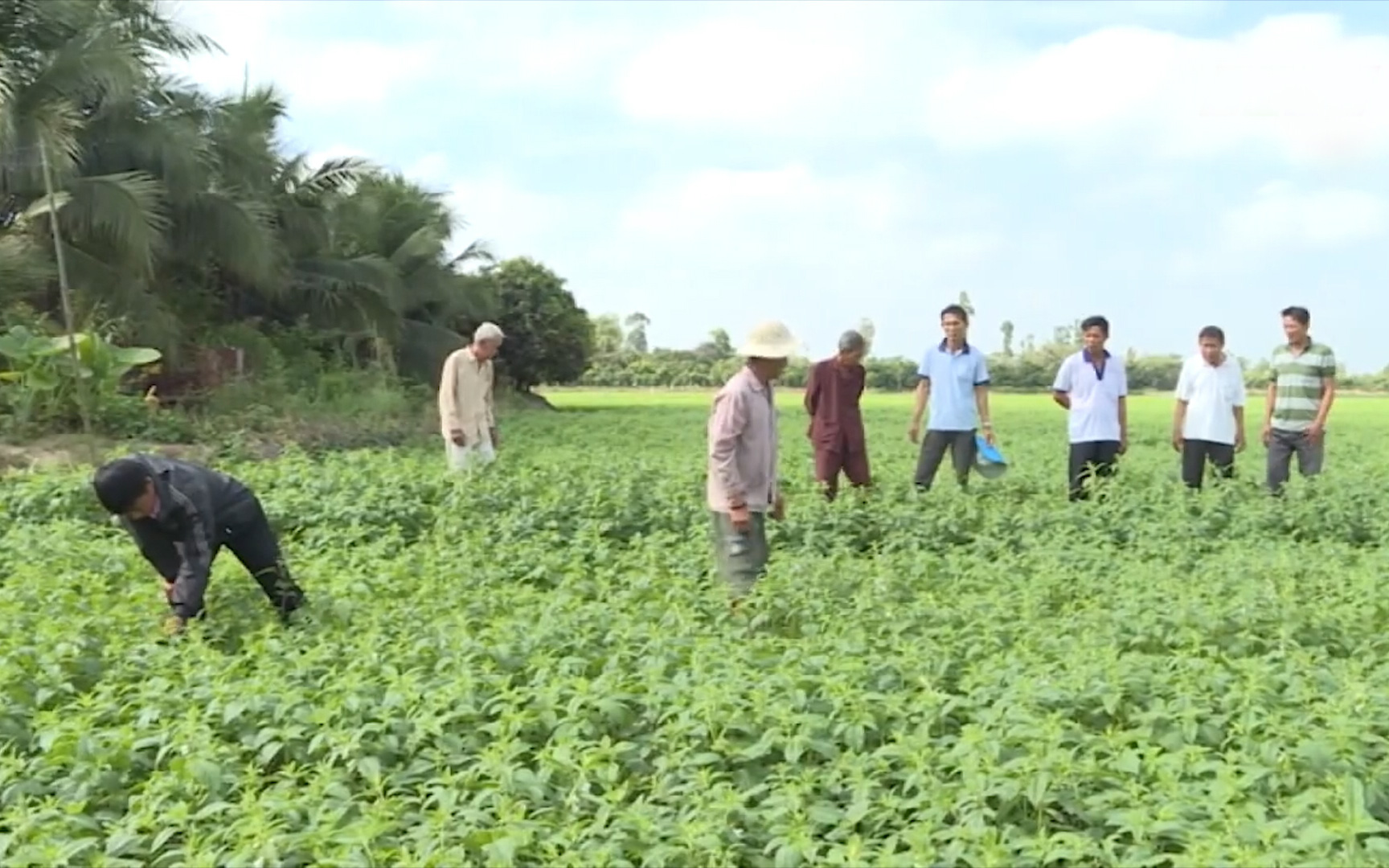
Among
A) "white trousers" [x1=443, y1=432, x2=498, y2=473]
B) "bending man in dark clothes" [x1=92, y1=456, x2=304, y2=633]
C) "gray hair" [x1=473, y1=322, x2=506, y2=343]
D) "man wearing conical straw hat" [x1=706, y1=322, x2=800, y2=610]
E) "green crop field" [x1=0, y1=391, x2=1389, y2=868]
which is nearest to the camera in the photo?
"green crop field" [x1=0, y1=391, x2=1389, y2=868]

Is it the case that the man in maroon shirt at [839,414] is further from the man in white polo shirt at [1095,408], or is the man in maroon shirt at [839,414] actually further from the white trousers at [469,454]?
the white trousers at [469,454]

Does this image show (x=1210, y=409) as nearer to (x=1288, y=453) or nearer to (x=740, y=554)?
(x=1288, y=453)

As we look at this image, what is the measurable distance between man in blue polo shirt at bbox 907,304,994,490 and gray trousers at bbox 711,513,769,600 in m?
3.57

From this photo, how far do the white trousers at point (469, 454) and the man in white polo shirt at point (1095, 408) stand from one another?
173 inches

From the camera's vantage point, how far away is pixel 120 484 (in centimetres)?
561

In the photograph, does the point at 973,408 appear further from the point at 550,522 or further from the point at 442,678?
the point at 442,678

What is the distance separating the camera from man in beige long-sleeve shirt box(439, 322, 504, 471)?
1023cm

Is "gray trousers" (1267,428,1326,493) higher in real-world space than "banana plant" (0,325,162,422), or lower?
lower

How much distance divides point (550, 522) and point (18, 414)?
8432mm

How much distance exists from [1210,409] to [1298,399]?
60 centimetres

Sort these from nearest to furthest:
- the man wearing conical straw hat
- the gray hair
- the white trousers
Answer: the man wearing conical straw hat, the gray hair, the white trousers

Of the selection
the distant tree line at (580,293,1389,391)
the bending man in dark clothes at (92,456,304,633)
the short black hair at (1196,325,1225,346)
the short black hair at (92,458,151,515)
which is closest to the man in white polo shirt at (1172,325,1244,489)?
the short black hair at (1196,325,1225,346)

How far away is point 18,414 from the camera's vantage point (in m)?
14.5

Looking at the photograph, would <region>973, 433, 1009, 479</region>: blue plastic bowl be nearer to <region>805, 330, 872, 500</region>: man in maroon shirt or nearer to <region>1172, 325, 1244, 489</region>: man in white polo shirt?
<region>805, 330, 872, 500</region>: man in maroon shirt
